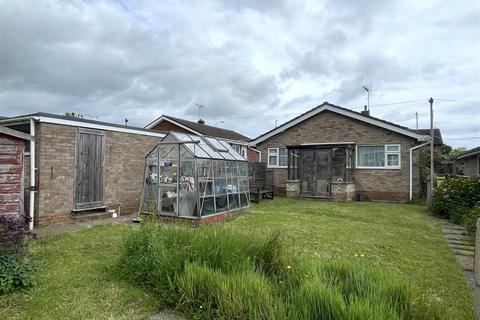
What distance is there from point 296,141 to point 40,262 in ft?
51.2

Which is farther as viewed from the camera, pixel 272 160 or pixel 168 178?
pixel 272 160

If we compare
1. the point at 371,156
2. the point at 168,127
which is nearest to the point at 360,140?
the point at 371,156

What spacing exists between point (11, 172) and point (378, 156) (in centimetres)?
1623

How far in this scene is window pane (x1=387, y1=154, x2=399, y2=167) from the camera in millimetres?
16609

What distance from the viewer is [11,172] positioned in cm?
530

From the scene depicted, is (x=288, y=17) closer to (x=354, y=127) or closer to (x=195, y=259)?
(x=195, y=259)

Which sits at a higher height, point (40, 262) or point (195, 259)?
point (195, 259)

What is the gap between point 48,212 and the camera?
901 centimetres

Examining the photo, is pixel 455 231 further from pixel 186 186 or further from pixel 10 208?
pixel 10 208

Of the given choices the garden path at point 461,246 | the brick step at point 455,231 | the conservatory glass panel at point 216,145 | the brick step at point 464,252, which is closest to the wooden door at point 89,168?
the conservatory glass panel at point 216,145

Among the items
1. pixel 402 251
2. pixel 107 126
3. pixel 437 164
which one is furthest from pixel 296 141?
pixel 437 164

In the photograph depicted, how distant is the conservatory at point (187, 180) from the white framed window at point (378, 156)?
9595 millimetres

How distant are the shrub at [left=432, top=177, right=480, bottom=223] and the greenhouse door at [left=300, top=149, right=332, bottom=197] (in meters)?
5.33

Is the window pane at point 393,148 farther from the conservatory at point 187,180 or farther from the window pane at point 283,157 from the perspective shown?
the conservatory at point 187,180
